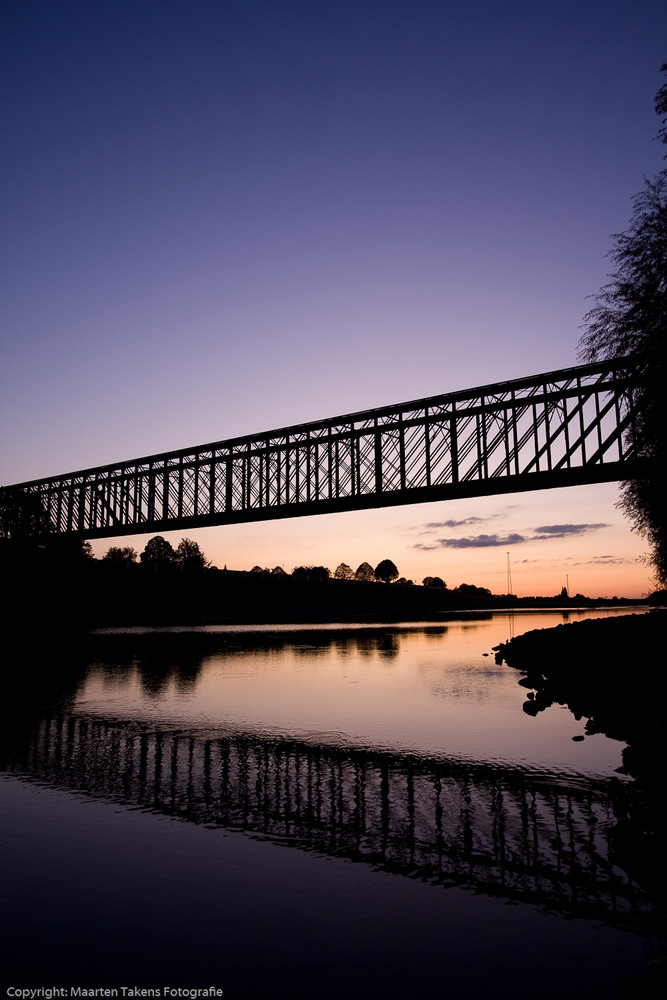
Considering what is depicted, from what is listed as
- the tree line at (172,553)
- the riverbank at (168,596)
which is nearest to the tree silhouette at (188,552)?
the tree line at (172,553)

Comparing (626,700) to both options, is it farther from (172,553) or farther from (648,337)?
(172,553)

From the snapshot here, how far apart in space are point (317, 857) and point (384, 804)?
2200 mm

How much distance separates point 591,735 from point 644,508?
14.7 m

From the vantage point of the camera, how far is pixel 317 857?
23.8ft

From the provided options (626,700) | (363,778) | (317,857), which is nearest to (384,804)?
(363,778)

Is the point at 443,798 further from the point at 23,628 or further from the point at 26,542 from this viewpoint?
the point at 26,542

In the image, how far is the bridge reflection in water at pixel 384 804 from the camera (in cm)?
669

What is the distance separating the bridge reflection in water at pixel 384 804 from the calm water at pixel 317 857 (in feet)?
0.12

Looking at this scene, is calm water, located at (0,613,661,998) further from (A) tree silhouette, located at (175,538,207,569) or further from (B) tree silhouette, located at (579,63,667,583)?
(A) tree silhouette, located at (175,538,207,569)

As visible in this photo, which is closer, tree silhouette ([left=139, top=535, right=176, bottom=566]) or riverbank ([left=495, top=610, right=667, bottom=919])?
riverbank ([left=495, top=610, right=667, bottom=919])

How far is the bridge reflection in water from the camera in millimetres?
6691

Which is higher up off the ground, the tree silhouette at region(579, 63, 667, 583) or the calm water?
the tree silhouette at region(579, 63, 667, 583)

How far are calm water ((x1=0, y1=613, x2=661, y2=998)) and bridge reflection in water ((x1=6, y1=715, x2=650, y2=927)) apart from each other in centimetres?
4

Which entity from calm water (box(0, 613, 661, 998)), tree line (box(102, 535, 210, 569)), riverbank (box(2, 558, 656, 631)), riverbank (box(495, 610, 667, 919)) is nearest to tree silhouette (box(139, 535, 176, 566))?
tree line (box(102, 535, 210, 569))
